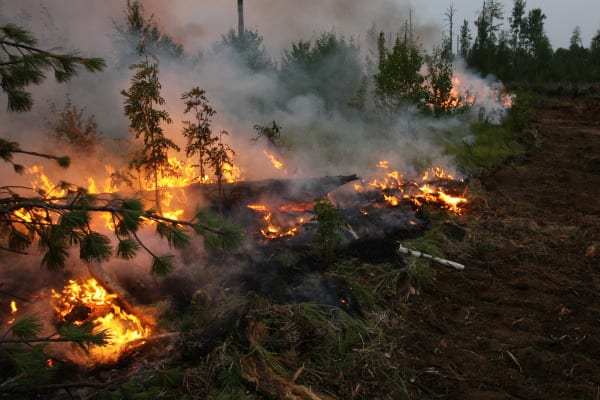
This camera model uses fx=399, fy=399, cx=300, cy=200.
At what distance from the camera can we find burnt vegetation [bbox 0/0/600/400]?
235 cm

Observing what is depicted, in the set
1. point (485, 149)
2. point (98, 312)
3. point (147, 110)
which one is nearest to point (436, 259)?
point (98, 312)

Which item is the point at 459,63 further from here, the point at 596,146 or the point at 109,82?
the point at 109,82

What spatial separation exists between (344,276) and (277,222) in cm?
195

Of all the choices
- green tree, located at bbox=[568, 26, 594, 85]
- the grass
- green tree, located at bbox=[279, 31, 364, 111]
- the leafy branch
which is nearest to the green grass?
the grass

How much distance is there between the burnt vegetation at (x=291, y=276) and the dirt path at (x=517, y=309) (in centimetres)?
2

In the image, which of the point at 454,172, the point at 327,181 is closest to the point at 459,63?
the point at 454,172

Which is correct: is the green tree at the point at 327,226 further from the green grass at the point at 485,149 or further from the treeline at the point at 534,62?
the treeline at the point at 534,62

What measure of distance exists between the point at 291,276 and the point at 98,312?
95.5 inches

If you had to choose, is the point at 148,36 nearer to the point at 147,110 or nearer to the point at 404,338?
the point at 147,110

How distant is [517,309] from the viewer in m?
5.09

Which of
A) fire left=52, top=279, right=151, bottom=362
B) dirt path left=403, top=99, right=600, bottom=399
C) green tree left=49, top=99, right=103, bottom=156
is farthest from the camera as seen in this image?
green tree left=49, top=99, right=103, bottom=156

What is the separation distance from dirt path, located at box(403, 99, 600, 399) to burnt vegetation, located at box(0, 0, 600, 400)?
0.08 feet

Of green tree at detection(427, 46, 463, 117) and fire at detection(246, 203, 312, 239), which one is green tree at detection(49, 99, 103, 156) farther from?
green tree at detection(427, 46, 463, 117)

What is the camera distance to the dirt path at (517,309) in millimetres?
3885
